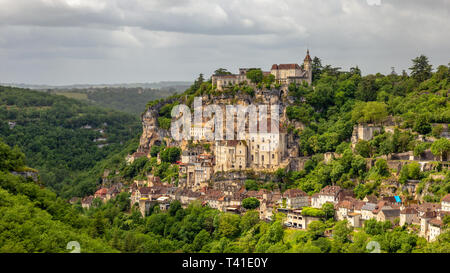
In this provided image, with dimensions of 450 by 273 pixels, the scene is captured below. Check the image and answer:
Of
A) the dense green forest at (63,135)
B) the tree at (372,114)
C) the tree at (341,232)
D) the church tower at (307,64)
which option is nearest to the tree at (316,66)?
the church tower at (307,64)

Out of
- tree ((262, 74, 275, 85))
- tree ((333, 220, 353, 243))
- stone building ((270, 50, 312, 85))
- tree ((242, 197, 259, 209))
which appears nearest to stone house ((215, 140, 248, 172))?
tree ((242, 197, 259, 209))

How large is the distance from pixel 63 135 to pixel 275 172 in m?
60.2

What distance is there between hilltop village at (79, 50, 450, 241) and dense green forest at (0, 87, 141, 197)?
13.6 metres

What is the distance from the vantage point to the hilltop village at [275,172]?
1791 inches

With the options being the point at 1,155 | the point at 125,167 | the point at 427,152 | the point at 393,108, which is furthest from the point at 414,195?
the point at 125,167

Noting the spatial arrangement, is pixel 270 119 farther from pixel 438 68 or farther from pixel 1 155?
pixel 1 155

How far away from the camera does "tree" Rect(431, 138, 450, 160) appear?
4788 centimetres

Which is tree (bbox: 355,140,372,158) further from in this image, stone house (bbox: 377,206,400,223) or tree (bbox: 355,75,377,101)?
tree (bbox: 355,75,377,101)

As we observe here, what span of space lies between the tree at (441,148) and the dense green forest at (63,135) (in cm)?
4127

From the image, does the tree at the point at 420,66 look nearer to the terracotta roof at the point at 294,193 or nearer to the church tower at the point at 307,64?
→ the church tower at the point at 307,64

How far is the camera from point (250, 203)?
52750mm

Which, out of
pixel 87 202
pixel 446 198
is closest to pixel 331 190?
pixel 446 198

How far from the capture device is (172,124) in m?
73.5
